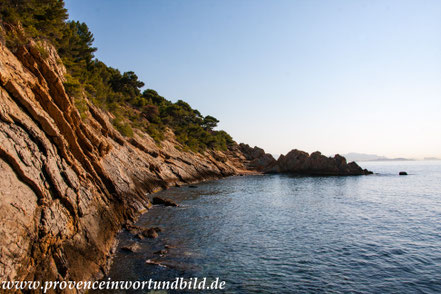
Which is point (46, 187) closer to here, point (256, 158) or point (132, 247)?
point (132, 247)

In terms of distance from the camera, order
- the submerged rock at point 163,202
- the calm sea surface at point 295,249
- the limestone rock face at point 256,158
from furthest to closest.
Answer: the limestone rock face at point 256,158
the submerged rock at point 163,202
the calm sea surface at point 295,249

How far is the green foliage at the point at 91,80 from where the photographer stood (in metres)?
23.5

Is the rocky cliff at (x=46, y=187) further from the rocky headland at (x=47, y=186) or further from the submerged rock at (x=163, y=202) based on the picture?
the submerged rock at (x=163, y=202)

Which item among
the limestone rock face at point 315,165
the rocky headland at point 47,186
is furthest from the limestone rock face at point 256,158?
the rocky headland at point 47,186

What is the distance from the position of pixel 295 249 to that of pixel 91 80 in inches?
1908

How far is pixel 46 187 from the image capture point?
1452 cm

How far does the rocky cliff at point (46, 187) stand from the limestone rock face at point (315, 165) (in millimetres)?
91427

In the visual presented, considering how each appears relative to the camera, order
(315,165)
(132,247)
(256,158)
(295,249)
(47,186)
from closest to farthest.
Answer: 1. (47,186)
2. (132,247)
3. (295,249)
4. (315,165)
5. (256,158)

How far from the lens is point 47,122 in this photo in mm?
17016

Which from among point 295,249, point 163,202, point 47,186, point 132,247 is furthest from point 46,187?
A: point 163,202

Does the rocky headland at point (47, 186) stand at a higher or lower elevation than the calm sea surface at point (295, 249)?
higher

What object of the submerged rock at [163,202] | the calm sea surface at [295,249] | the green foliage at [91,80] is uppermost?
the green foliage at [91,80]

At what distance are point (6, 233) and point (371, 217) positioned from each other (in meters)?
36.9

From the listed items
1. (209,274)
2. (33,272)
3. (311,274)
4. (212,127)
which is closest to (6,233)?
(33,272)
